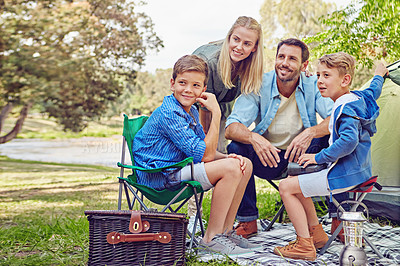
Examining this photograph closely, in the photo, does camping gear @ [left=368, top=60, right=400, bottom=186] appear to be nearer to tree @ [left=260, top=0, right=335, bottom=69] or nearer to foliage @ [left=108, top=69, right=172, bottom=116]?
foliage @ [left=108, top=69, right=172, bottom=116]

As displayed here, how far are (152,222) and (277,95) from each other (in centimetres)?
130

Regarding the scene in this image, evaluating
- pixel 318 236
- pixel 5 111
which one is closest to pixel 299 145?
pixel 318 236

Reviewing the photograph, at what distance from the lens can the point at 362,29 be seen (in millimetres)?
6012

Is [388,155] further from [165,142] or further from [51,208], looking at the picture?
A: [51,208]

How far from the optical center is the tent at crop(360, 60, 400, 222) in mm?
3361

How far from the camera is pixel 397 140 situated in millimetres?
A: 3420

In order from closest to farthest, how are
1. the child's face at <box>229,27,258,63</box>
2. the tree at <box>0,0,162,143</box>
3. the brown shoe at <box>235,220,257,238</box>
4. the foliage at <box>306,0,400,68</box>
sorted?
the child's face at <box>229,27,258,63</box> → the brown shoe at <box>235,220,257,238</box> → the foliage at <box>306,0,400,68</box> → the tree at <box>0,0,162,143</box>

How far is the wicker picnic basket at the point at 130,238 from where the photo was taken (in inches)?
84.5

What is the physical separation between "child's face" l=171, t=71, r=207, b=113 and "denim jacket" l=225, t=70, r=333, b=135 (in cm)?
47

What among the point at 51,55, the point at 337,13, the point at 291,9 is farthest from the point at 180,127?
the point at 291,9

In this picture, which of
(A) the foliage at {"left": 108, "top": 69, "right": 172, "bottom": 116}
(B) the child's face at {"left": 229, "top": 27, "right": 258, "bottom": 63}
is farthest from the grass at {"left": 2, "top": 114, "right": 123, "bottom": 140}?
(B) the child's face at {"left": 229, "top": 27, "right": 258, "bottom": 63}

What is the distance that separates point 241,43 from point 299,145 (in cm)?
78

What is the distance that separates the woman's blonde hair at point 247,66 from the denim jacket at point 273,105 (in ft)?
0.22

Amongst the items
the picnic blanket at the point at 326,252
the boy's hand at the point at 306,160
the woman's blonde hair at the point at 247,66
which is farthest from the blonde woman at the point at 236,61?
the picnic blanket at the point at 326,252
